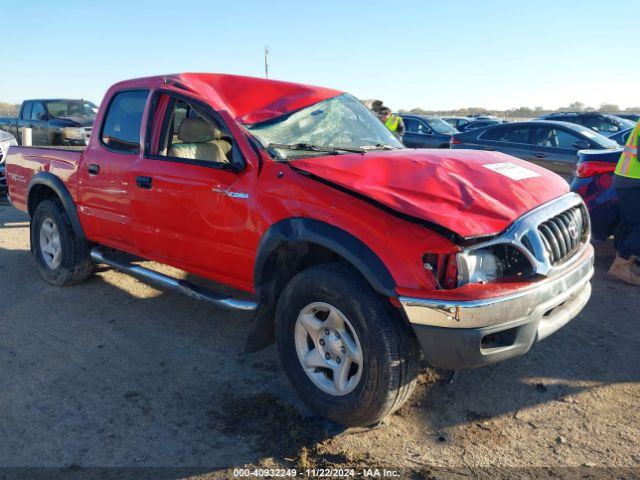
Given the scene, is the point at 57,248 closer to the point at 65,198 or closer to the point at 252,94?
the point at 65,198

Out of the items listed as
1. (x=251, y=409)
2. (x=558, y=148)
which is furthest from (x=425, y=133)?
(x=251, y=409)

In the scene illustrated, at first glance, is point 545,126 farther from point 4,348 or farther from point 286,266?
point 4,348

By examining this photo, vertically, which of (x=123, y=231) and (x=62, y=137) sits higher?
(x=123, y=231)

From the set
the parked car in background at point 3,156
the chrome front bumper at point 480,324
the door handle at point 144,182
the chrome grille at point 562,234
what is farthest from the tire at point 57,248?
the parked car in background at point 3,156

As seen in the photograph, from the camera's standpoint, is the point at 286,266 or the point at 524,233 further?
the point at 286,266

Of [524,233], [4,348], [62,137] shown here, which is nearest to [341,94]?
[524,233]

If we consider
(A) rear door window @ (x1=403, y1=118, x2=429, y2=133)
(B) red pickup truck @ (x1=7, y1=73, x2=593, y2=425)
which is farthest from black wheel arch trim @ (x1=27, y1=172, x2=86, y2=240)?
(A) rear door window @ (x1=403, y1=118, x2=429, y2=133)

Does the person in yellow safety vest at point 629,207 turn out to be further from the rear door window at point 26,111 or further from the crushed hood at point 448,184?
the rear door window at point 26,111

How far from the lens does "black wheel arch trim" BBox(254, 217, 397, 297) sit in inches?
108

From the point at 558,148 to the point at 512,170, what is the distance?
6295 mm

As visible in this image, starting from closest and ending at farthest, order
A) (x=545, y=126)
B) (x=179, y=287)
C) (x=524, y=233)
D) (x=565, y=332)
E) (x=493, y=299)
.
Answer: (x=493, y=299)
(x=524, y=233)
(x=179, y=287)
(x=565, y=332)
(x=545, y=126)

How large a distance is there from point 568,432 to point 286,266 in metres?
1.89

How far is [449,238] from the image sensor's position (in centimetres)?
266

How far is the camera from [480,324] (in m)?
2.63
